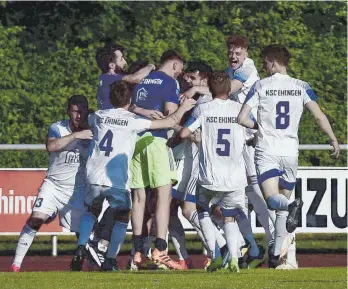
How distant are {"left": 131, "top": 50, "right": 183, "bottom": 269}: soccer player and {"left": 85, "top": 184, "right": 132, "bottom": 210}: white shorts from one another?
26.2 inches

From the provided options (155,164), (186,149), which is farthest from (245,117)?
(186,149)

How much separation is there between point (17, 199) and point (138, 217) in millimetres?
3877

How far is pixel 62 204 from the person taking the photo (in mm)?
18469

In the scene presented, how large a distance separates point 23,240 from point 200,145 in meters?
2.30

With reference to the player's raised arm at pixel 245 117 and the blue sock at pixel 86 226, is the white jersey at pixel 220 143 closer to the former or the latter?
the player's raised arm at pixel 245 117

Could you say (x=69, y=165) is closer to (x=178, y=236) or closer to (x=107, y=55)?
(x=107, y=55)

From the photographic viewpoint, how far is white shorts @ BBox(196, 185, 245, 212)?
57.2ft

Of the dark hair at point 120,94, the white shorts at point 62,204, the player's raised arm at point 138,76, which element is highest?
the player's raised arm at point 138,76

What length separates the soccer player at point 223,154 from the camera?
56.7 ft

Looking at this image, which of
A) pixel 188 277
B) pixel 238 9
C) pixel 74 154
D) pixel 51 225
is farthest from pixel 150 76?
pixel 238 9

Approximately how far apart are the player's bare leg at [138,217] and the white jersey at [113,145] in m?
0.94

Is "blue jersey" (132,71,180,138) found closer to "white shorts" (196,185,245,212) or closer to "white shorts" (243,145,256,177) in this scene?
"white shorts" (243,145,256,177)

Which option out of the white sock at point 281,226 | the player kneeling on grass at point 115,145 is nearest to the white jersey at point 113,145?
the player kneeling on grass at point 115,145

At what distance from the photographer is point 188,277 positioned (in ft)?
54.5
